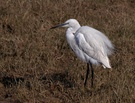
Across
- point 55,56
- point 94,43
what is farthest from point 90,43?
point 55,56

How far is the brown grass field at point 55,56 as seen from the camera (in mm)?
5121

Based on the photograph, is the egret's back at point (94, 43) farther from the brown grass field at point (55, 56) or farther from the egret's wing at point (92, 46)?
the brown grass field at point (55, 56)

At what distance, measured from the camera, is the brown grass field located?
5.12 meters

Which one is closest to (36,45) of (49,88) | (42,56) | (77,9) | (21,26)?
(42,56)

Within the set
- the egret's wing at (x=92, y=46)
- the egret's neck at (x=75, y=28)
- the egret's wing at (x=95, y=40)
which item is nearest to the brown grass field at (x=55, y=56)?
the egret's wing at (x=92, y=46)

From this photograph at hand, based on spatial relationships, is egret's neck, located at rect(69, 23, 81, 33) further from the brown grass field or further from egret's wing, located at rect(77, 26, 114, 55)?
the brown grass field

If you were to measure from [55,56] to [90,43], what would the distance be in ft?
3.87

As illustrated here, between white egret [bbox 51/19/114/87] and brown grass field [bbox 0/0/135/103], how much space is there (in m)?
0.31

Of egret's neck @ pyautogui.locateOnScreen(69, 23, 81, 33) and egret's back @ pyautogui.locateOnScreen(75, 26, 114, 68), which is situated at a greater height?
egret's neck @ pyautogui.locateOnScreen(69, 23, 81, 33)

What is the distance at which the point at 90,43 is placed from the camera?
530 cm

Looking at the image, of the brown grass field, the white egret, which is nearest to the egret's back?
the white egret

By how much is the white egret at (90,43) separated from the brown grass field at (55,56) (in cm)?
31

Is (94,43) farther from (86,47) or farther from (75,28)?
(75,28)

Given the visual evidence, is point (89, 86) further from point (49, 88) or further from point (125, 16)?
point (125, 16)
